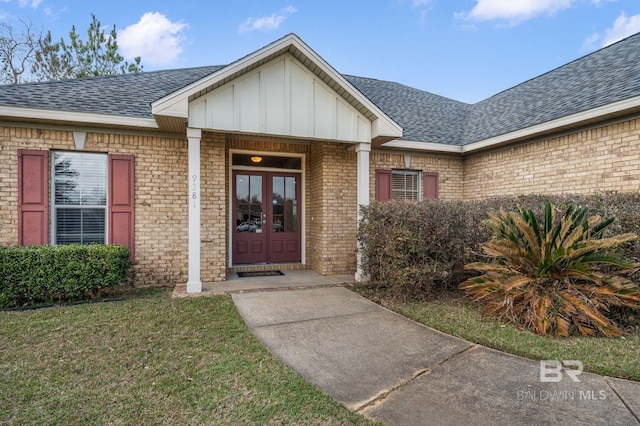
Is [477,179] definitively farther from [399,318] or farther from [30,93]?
[30,93]

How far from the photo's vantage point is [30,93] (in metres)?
6.02

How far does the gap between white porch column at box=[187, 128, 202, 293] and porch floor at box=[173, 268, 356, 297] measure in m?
0.23

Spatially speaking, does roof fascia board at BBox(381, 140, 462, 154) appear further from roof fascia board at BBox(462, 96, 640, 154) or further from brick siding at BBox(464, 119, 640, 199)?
brick siding at BBox(464, 119, 640, 199)

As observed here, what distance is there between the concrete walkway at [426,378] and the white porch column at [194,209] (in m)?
1.81

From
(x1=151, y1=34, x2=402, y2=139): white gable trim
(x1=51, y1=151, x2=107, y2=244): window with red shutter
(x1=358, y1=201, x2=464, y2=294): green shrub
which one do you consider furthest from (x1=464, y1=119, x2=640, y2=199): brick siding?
(x1=51, y1=151, x2=107, y2=244): window with red shutter

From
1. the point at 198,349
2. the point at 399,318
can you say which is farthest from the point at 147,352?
the point at 399,318

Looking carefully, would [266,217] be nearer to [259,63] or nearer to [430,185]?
[259,63]

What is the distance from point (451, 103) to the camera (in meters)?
11.6

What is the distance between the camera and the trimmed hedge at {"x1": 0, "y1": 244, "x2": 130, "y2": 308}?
506 centimetres

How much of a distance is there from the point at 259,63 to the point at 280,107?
840 millimetres

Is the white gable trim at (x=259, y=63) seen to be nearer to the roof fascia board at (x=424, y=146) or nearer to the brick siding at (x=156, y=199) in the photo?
the roof fascia board at (x=424, y=146)

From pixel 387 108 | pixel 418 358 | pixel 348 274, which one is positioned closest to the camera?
pixel 418 358

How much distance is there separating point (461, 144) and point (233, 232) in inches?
244

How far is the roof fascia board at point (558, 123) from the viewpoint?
5.52 m
